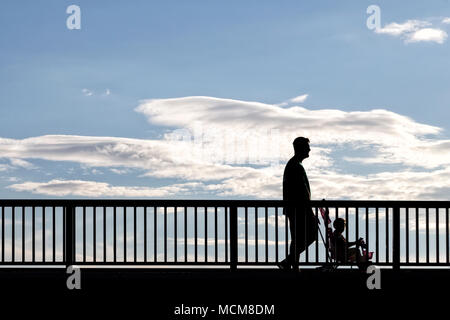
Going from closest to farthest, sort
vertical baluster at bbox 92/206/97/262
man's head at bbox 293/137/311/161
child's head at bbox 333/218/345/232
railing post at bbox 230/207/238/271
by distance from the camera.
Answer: man's head at bbox 293/137/311/161 < railing post at bbox 230/207/238/271 < vertical baluster at bbox 92/206/97/262 < child's head at bbox 333/218/345/232

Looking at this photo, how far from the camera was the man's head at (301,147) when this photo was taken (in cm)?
1487

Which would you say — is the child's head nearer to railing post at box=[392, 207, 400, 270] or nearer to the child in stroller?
the child in stroller

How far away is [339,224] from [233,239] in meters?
2.03

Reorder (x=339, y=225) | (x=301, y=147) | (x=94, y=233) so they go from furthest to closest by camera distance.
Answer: (x=339, y=225), (x=94, y=233), (x=301, y=147)

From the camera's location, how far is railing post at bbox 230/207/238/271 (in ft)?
49.3

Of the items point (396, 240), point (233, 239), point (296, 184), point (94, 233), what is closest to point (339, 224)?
point (396, 240)

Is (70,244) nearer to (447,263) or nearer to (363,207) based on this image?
(363,207)

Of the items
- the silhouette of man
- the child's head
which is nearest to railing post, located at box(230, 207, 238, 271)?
the silhouette of man

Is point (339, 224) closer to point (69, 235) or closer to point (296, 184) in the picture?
point (296, 184)

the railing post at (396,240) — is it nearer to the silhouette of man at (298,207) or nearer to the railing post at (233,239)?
the silhouette of man at (298,207)

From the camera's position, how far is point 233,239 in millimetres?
15070

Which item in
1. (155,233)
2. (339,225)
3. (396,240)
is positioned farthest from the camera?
(339,225)

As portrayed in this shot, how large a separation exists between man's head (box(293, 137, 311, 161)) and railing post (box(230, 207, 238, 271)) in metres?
1.47
